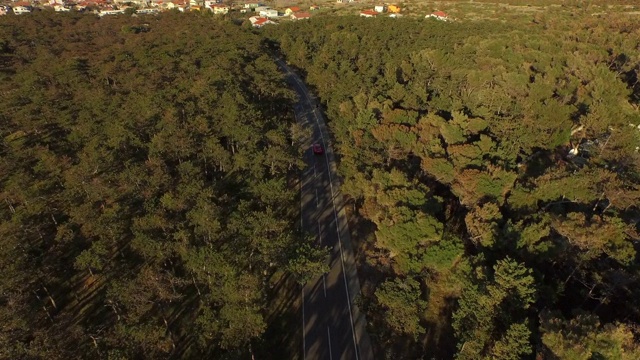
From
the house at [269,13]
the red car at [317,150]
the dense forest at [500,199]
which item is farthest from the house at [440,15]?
the red car at [317,150]

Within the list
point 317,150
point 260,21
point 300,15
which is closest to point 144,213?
point 317,150

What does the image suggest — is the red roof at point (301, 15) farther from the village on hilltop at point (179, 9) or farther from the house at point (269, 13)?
the house at point (269, 13)

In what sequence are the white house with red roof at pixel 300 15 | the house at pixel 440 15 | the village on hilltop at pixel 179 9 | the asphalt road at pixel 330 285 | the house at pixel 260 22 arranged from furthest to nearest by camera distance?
the white house with red roof at pixel 300 15 < the village on hilltop at pixel 179 9 < the house at pixel 260 22 < the house at pixel 440 15 < the asphalt road at pixel 330 285

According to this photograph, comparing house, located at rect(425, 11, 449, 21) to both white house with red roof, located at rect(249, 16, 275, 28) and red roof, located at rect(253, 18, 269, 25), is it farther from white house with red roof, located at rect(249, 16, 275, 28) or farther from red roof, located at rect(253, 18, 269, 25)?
red roof, located at rect(253, 18, 269, 25)

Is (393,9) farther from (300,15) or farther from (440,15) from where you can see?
(300,15)

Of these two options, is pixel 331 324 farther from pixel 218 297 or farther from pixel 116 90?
pixel 116 90

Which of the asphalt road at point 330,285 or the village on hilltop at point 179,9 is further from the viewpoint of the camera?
the village on hilltop at point 179,9
